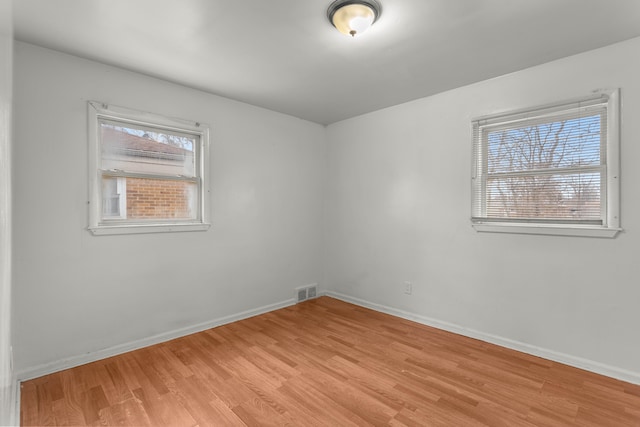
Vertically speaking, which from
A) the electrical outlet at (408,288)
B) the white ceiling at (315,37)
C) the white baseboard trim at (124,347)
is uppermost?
the white ceiling at (315,37)

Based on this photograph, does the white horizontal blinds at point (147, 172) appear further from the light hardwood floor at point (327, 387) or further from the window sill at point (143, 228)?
the light hardwood floor at point (327, 387)

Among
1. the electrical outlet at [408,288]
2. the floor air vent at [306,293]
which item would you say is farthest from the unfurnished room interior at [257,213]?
the floor air vent at [306,293]

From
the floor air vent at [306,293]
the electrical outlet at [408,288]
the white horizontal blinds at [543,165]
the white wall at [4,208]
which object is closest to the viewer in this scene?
the white wall at [4,208]

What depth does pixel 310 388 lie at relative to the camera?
223 cm

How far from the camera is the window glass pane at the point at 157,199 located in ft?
9.39

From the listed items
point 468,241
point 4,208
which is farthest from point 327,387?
point 4,208

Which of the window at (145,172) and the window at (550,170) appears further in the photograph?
the window at (145,172)

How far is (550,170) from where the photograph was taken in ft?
8.81

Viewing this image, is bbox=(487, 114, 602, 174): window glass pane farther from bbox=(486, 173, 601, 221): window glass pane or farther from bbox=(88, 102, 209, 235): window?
bbox=(88, 102, 209, 235): window

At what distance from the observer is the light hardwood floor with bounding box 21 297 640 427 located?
6.31 feet

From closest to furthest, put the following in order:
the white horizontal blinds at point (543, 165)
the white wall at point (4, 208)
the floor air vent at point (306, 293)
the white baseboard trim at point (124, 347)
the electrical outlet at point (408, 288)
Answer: the white wall at point (4, 208) → the white baseboard trim at point (124, 347) → the white horizontal blinds at point (543, 165) → the electrical outlet at point (408, 288) → the floor air vent at point (306, 293)

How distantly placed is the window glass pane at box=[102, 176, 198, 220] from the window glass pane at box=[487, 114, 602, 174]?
3.12 m

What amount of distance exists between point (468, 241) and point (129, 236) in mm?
3296

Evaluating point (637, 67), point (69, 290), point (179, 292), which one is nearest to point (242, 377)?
point (179, 292)
